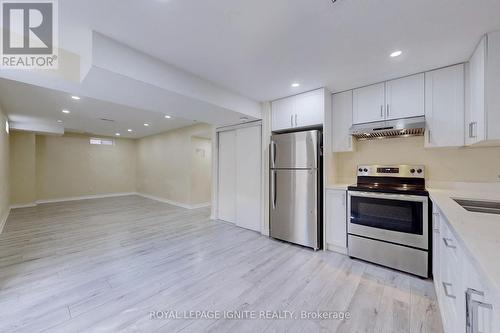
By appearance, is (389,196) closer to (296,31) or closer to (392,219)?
(392,219)

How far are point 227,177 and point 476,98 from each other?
3.93 meters

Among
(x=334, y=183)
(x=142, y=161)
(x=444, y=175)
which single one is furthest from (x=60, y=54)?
(x=142, y=161)

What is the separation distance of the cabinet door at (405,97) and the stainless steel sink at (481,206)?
1.15 m

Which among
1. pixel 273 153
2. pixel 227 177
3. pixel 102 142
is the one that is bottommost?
pixel 227 177

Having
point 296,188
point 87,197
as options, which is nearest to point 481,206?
point 296,188

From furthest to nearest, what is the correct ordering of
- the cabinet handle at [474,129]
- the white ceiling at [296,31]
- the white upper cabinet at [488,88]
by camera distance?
the cabinet handle at [474,129], the white upper cabinet at [488,88], the white ceiling at [296,31]

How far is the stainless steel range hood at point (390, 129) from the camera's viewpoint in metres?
2.36

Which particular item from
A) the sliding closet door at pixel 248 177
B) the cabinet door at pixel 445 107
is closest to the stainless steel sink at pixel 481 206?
the cabinet door at pixel 445 107

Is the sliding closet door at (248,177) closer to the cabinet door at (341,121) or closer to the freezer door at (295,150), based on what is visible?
the freezer door at (295,150)

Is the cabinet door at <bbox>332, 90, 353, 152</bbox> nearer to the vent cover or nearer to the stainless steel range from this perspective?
the vent cover

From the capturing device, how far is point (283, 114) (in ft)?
11.1

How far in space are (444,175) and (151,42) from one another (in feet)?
12.4

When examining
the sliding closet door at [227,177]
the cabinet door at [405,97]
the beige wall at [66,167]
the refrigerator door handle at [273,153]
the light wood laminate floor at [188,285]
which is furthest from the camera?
the beige wall at [66,167]

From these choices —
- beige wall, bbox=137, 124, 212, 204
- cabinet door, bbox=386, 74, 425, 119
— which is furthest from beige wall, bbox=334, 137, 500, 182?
beige wall, bbox=137, 124, 212, 204
